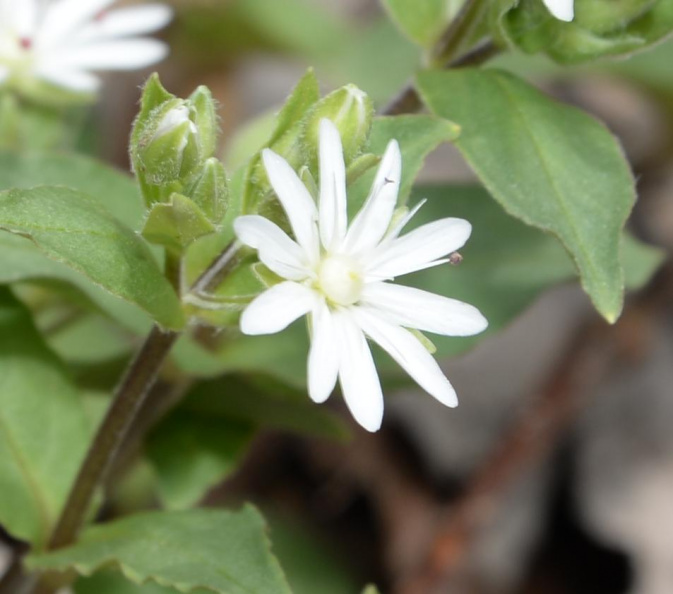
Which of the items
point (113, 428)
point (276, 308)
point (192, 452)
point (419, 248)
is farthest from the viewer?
point (192, 452)

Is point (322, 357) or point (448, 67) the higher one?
point (448, 67)

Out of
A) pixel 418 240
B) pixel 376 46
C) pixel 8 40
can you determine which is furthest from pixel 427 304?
pixel 376 46

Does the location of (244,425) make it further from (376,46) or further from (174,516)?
(376,46)

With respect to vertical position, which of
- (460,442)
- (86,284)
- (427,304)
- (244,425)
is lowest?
(460,442)

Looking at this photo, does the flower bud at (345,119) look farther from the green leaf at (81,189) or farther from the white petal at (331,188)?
the green leaf at (81,189)

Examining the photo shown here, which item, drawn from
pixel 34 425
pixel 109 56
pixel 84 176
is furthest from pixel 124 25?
pixel 34 425

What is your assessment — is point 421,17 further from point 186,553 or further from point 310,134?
point 186,553

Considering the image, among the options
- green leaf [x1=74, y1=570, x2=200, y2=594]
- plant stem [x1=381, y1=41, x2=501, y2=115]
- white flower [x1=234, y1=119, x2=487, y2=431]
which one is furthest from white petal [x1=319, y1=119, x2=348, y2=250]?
green leaf [x1=74, y1=570, x2=200, y2=594]

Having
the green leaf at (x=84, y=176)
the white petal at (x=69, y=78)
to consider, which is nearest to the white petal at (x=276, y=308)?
the green leaf at (x=84, y=176)
